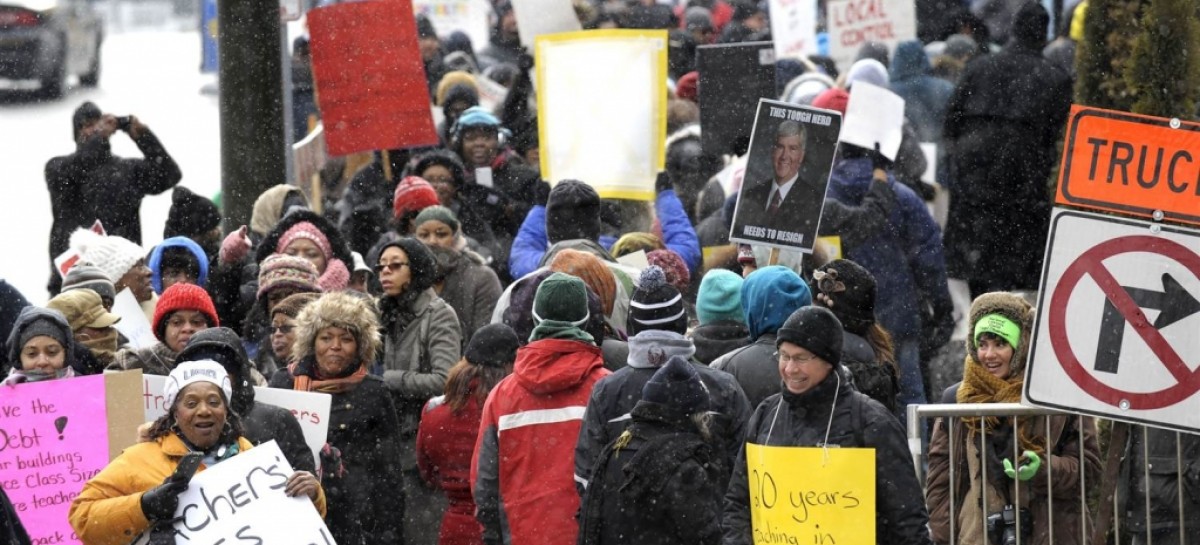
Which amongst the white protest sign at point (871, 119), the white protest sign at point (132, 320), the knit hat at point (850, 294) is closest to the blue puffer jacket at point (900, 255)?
the white protest sign at point (871, 119)

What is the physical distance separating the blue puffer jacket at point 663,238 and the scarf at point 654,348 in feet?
10.1

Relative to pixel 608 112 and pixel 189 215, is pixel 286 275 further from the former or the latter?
pixel 608 112

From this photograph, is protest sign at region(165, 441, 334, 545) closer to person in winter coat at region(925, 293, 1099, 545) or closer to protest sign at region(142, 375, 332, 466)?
protest sign at region(142, 375, 332, 466)

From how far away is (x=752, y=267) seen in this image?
970 centimetres

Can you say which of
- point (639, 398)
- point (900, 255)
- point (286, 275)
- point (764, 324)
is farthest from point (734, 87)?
point (639, 398)

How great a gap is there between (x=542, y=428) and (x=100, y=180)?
6.02 meters

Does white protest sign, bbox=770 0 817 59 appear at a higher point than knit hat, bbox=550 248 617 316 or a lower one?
higher

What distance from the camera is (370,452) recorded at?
308 inches

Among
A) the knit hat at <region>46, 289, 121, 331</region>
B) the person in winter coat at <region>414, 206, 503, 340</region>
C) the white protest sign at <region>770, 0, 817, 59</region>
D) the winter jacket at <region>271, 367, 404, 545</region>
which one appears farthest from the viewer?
the white protest sign at <region>770, 0, 817, 59</region>

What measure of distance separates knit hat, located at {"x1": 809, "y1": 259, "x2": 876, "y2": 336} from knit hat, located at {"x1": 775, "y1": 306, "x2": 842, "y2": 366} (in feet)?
4.89

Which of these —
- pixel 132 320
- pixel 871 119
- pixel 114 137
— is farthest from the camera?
pixel 114 137

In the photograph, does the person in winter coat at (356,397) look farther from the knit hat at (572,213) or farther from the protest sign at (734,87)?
the protest sign at (734,87)

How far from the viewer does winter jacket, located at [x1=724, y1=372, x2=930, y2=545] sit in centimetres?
629

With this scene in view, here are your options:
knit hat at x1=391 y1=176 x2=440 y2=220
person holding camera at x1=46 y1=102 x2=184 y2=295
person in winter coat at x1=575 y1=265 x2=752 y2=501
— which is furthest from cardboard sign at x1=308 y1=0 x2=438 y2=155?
person in winter coat at x1=575 y1=265 x2=752 y2=501
